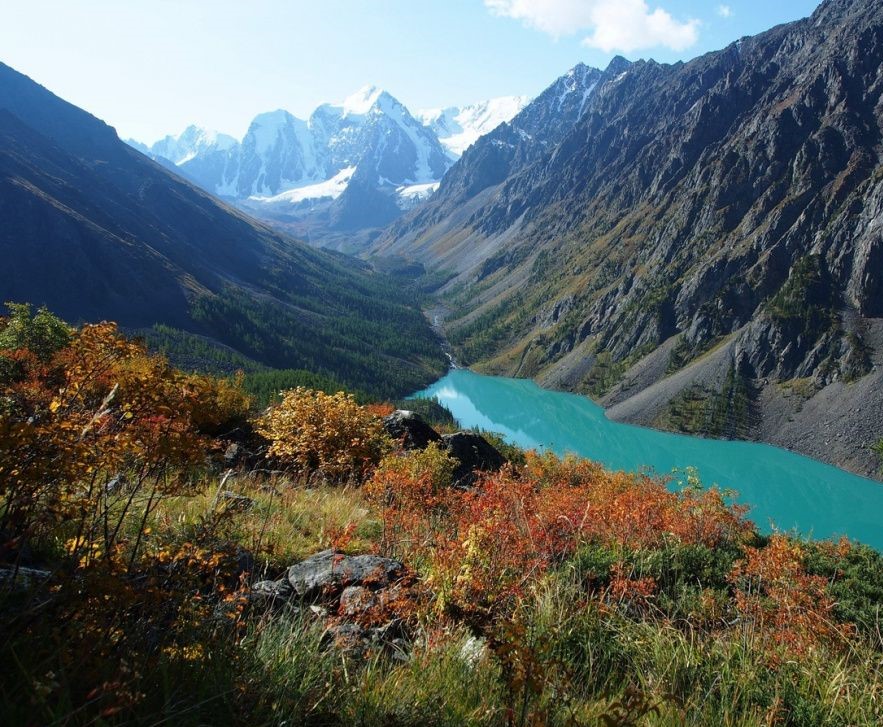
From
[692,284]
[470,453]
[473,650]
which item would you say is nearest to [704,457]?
[692,284]

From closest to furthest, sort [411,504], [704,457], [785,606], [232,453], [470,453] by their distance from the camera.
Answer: [785,606]
[411,504]
[232,453]
[470,453]
[704,457]

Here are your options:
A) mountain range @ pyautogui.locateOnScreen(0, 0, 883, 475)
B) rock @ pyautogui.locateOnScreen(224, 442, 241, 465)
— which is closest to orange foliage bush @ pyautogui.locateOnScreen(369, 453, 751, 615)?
rock @ pyautogui.locateOnScreen(224, 442, 241, 465)

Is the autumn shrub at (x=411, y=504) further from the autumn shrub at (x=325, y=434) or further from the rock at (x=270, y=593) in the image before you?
the rock at (x=270, y=593)

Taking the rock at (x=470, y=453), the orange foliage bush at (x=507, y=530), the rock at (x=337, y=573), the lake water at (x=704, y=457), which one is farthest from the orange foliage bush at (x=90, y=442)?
the lake water at (x=704, y=457)

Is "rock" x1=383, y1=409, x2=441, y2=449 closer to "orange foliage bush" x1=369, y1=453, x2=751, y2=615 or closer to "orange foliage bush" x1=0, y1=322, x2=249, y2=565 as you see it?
"orange foliage bush" x1=369, y1=453, x2=751, y2=615

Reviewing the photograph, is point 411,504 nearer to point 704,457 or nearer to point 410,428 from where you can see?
point 410,428

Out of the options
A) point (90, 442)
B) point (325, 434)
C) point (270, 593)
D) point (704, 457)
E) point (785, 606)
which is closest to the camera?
point (90, 442)
